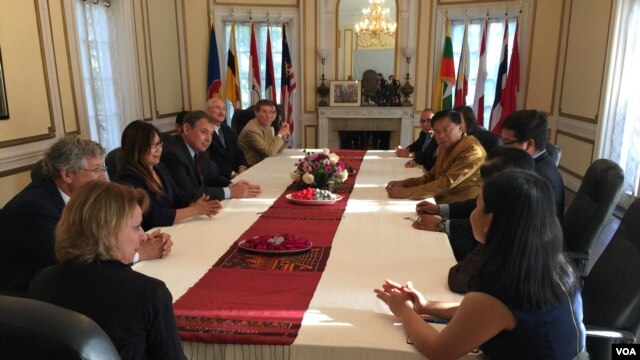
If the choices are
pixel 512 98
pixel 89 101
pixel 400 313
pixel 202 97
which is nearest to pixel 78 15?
pixel 89 101

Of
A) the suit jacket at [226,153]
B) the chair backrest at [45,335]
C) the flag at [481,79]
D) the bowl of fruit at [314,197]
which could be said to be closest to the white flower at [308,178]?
the bowl of fruit at [314,197]

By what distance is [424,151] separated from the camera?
4.11 m

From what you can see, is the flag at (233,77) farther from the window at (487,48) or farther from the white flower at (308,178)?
the white flower at (308,178)

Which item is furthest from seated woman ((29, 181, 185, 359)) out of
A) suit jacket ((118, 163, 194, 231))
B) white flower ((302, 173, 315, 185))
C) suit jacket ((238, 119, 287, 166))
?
suit jacket ((238, 119, 287, 166))

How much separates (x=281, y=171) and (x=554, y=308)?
105 inches

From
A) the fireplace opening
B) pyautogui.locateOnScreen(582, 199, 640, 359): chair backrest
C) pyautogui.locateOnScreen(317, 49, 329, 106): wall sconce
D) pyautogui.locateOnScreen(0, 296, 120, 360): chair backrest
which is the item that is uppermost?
pyautogui.locateOnScreen(317, 49, 329, 106): wall sconce

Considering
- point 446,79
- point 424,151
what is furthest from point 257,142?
point 446,79

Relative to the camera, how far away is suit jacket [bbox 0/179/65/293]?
1.66 m

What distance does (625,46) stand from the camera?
15.0 ft

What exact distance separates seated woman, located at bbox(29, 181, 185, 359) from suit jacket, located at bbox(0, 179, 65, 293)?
25.8 inches

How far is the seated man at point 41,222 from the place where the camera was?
1.66 meters

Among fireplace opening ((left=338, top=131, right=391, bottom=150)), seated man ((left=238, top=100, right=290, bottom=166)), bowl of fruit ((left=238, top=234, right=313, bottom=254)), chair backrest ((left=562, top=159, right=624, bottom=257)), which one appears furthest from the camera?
fireplace opening ((left=338, top=131, right=391, bottom=150))

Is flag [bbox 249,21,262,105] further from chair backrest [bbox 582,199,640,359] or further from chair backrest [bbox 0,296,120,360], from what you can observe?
chair backrest [bbox 0,296,120,360]

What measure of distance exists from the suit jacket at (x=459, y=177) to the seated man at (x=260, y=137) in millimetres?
Answer: 1953
